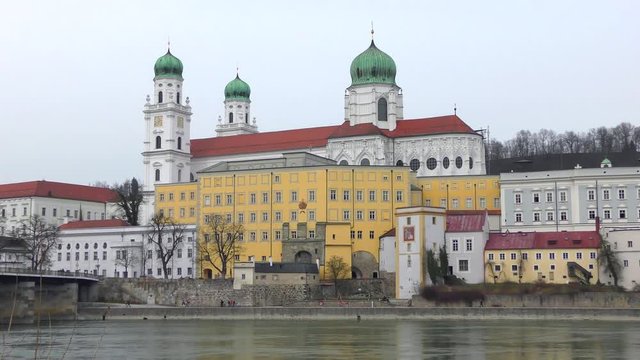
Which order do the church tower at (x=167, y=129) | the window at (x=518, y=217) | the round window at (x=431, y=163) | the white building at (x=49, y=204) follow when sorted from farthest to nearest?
the white building at (x=49, y=204) < the church tower at (x=167, y=129) < the round window at (x=431, y=163) < the window at (x=518, y=217)

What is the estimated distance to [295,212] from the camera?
8588 cm

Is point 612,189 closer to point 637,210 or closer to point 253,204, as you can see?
point 637,210

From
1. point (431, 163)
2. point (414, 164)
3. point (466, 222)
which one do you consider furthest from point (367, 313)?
point (414, 164)

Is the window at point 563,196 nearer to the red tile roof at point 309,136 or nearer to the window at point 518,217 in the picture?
the window at point 518,217

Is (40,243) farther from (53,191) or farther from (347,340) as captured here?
(347,340)

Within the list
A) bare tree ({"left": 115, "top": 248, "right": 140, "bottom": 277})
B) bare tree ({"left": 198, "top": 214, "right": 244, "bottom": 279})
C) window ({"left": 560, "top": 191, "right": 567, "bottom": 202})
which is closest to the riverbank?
bare tree ({"left": 198, "top": 214, "right": 244, "bottom": 279})

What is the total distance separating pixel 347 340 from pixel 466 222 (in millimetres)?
30625

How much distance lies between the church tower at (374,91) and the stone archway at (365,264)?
24.3m

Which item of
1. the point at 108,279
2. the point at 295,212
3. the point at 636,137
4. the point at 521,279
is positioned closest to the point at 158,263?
the point at 108,279

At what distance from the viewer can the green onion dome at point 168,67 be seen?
113 meters

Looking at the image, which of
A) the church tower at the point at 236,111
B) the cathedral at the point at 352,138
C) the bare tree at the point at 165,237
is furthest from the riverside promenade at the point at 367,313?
the church tower at the point at 236,111

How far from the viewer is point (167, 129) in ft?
364

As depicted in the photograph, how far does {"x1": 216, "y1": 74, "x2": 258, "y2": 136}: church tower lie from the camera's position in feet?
452

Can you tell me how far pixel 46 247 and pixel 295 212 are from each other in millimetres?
28249
